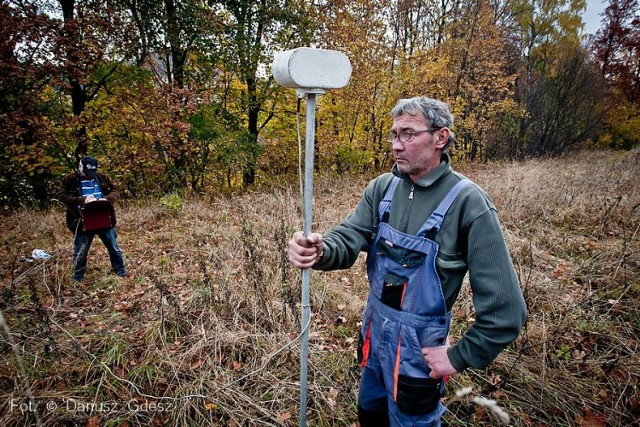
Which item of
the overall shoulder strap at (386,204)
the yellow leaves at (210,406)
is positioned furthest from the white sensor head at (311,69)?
the yellow leaves at (210,406)

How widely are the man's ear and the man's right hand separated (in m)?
0.76

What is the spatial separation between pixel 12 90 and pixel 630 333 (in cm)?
1238

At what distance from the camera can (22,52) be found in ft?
23.9

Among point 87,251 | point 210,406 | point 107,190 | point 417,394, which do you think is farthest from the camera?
point 107,190

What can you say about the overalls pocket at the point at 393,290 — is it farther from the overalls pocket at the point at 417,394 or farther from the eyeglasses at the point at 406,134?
the eyeglasses at the point at 406,134

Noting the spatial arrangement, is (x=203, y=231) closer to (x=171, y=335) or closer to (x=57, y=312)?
(x=57, y=312)

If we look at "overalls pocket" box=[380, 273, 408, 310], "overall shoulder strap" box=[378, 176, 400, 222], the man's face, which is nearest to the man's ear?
the man's face

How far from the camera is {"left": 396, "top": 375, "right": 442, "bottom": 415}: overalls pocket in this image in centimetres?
147

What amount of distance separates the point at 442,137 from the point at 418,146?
0.14 metres

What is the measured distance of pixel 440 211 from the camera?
55.4 inches

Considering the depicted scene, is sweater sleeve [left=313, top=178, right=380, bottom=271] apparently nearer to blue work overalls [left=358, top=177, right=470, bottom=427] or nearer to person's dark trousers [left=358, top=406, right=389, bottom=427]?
blue work overalls [left=358, top=177, right=470, bottom=427]

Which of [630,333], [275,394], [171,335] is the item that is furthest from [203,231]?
[630,333]

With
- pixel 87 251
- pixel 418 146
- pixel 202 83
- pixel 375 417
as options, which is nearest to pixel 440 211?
pixel 418 146

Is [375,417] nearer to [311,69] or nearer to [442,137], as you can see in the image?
[442,137]
